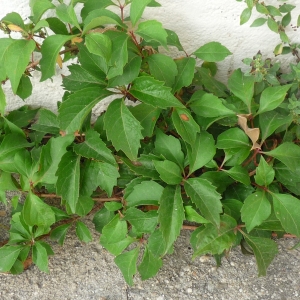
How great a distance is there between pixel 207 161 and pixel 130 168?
26cm

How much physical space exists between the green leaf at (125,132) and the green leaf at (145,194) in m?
0.14

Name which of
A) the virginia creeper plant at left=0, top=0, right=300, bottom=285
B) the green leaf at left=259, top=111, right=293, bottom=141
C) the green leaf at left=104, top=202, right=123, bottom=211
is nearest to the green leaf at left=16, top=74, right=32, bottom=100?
the virginia creeper plant at left=0, top=0, right=300, bottom=285

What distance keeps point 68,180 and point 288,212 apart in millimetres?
714

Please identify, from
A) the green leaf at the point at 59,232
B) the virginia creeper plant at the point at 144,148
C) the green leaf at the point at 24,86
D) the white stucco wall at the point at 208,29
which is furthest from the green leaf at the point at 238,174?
the green leaf at the point at 24,86

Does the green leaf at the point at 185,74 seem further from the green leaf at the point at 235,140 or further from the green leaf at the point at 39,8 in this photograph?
the green leaf at the point at 39,8

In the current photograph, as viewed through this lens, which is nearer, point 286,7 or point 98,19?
point 98,19

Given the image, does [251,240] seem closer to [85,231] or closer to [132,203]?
[132,203]

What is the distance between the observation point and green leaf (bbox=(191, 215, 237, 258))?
1.25m

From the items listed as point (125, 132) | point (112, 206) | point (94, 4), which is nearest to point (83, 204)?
point (112, 206)

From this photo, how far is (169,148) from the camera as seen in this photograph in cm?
133

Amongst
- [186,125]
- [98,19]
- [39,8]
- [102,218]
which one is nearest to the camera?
[98,19]

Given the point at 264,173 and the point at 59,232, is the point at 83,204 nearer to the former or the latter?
the point at 59,232

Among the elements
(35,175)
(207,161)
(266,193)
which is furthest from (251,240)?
(35,175)

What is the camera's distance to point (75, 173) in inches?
50.4
